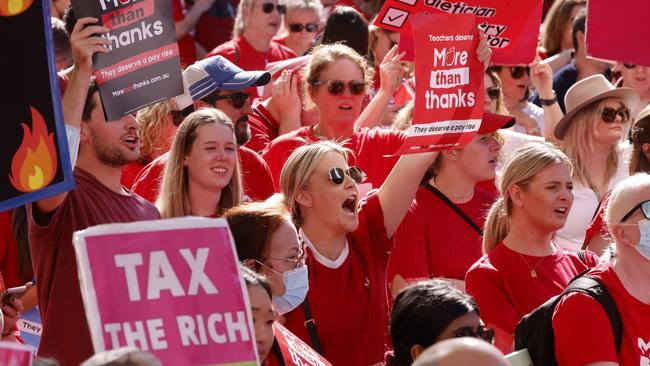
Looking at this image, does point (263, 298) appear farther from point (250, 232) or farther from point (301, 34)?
point (301, 34)

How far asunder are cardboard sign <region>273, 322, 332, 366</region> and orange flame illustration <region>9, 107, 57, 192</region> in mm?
1096

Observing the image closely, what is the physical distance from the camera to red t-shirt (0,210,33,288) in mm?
6773

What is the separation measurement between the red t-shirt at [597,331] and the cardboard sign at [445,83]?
1.18 m

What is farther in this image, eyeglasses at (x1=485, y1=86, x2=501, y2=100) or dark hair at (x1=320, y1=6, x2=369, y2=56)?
dark hair at (x1=320, y1=6, x2=369, y2=56)

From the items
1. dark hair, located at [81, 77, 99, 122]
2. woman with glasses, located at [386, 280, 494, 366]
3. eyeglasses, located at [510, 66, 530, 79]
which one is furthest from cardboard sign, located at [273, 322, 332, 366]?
eyeglasses, located at [510, 66, 530, 79]

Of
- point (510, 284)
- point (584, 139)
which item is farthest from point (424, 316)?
point (584, 139)

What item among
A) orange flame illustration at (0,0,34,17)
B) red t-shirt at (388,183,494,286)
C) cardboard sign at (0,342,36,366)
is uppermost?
orange flame illustration at (0,0,34,17)

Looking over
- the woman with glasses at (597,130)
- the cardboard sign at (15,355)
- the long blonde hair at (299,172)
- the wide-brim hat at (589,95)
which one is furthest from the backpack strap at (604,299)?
the wide-brim hat at (589,95)

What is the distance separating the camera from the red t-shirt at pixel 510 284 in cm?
616

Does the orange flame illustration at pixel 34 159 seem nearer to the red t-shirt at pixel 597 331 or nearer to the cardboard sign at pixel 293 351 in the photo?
the cardboard sign at pixel 293 351

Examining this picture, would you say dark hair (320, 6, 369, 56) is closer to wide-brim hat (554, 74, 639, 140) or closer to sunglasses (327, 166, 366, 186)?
wide-brim hat (554, 74, 639, 140)

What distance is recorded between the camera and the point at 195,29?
1195 centimetres

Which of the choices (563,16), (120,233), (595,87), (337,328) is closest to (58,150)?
(120,233)

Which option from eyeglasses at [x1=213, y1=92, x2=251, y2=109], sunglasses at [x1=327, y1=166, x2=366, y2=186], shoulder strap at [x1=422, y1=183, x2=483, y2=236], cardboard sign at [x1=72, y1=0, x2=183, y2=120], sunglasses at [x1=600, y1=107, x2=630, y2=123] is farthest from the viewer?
sunglasses at [x1=600, y1=107, x2=630, y2=123]
